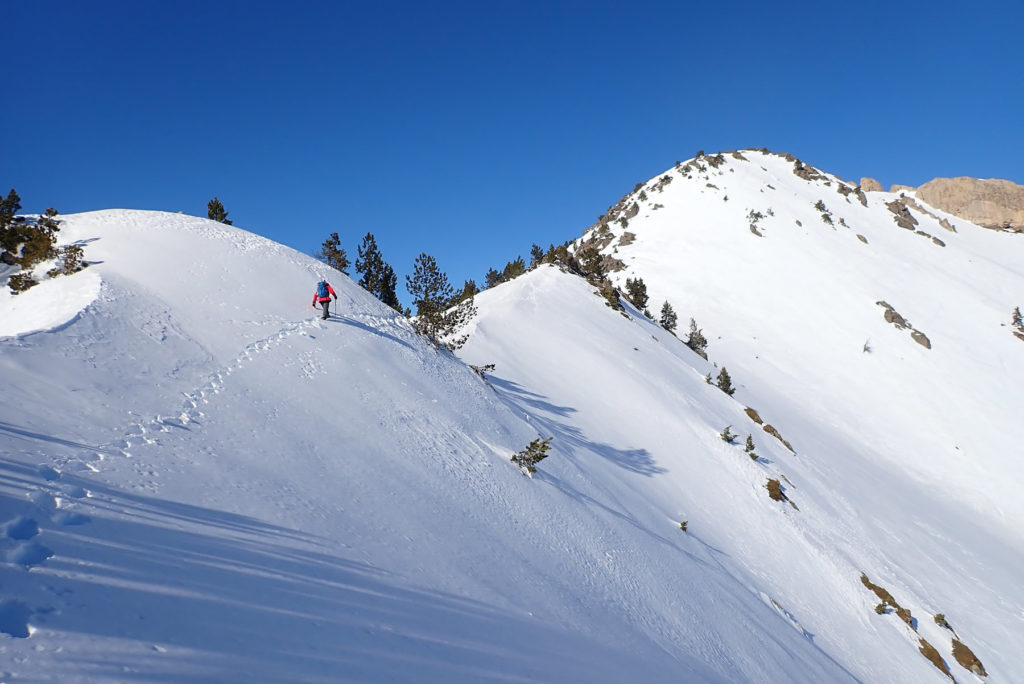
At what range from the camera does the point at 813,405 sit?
42.2 meters

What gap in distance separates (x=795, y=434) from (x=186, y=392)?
36.9 m

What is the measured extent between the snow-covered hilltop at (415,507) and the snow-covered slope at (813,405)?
25 centimetres

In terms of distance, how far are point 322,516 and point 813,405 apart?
154ft

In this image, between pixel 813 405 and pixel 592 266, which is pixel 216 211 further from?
pixel 813 405

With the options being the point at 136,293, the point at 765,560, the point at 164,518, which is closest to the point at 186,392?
the point at 164,518

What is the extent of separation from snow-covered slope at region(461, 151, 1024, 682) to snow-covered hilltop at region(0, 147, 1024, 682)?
0.25 m

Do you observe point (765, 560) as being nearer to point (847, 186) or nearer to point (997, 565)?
point (997, 565)

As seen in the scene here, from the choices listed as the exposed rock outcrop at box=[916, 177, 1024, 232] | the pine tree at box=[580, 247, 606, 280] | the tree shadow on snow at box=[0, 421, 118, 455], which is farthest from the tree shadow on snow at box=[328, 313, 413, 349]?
the exposed rock outcrop at box=[916, 177, 1024, 232]

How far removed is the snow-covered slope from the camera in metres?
17.9

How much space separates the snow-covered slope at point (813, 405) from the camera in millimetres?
17859

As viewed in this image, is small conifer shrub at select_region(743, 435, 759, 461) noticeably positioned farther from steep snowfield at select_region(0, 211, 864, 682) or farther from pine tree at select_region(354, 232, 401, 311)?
pine tree at select_region(354, 232, 401, 311)

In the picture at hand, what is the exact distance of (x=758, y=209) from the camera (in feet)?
255

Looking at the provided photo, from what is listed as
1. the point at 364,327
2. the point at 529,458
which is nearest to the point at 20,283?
the point at 364,327

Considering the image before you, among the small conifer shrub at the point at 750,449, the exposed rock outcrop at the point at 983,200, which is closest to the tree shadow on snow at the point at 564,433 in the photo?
the small conifer shrub at the point at 750,449
